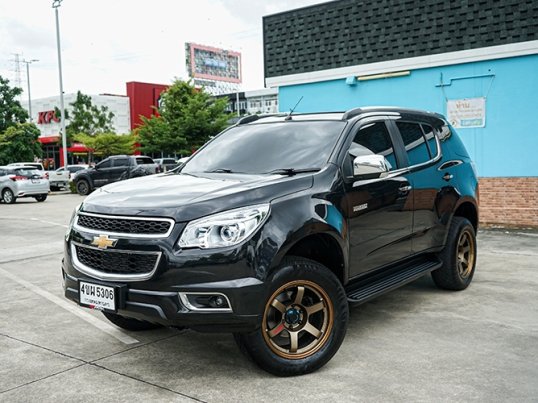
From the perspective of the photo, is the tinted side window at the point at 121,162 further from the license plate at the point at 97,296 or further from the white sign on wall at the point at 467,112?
the license plate at the point at 97,296

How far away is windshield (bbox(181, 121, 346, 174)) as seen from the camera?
4.78 meters

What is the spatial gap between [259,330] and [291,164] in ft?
4.95

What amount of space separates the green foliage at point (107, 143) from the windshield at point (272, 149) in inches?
1525

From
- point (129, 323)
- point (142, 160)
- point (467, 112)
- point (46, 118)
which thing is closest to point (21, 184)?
point (142, 160)

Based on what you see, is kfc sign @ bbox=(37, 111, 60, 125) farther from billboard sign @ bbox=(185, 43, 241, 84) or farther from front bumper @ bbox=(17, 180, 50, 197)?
billboard sign @ bbox=(185, 43, 241, 84)

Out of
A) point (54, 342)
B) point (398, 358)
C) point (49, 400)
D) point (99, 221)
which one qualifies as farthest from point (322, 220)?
point (54, 342)

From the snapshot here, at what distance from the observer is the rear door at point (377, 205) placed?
15.2ft

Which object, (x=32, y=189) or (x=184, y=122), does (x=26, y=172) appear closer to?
(x=32, y=189)

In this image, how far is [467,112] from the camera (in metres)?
12.2

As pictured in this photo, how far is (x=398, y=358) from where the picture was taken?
4371mm

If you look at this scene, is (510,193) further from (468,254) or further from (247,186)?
(247,186)

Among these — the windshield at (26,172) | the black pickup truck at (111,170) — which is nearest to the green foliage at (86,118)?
the black pickup truck at (111,170)

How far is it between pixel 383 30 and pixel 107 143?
32.8 meters

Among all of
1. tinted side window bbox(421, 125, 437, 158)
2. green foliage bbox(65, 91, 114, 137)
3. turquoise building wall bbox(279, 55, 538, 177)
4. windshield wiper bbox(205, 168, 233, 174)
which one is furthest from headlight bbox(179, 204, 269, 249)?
green foliage bbox(65, 91, 114, 137)
